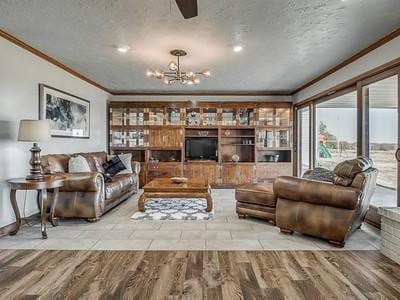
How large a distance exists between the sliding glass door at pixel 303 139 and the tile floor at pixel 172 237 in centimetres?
311

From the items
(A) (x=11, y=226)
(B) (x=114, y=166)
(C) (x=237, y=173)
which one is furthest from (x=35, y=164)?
(C) (x=237, y=173)

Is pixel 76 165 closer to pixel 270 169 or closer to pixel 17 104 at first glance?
pixel 17 104

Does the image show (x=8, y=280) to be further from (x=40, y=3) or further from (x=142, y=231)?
(x=40, y=3)

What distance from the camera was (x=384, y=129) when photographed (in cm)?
422

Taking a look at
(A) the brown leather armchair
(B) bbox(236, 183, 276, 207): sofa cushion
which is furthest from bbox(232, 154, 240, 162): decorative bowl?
(A) the brown leather armchair

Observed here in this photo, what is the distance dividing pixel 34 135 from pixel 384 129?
4.80m

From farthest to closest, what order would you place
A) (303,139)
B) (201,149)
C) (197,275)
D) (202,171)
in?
(201,149) < (202,171) < (303,139) < (197,275)

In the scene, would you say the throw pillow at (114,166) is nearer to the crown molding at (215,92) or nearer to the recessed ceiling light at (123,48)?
the crown molding at (215,92)

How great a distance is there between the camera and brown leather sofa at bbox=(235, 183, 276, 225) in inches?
163

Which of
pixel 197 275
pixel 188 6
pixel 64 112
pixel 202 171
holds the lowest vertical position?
pixel 197 275

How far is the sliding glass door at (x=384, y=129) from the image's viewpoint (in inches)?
156

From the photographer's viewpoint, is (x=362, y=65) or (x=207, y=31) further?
(x=362, y=65)

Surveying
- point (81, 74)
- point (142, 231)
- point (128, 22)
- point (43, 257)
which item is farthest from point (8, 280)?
point (81, 74)

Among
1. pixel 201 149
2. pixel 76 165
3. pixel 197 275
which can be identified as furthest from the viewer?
pixel 201 149
